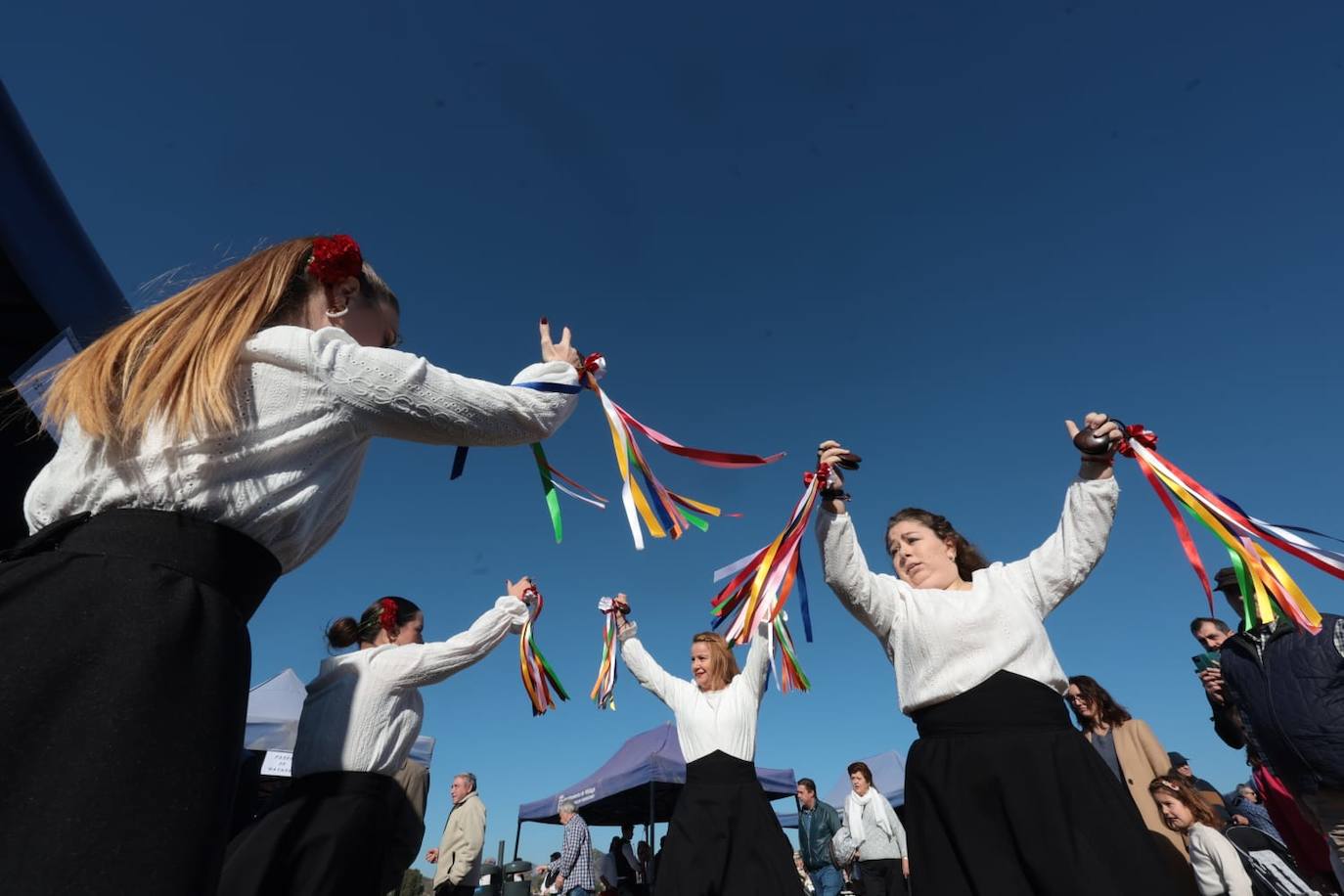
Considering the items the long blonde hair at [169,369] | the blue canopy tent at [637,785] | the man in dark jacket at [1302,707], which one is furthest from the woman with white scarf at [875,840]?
the long blonde hair at [169,369]

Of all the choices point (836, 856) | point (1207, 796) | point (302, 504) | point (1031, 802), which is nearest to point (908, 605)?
point (1031, 802)

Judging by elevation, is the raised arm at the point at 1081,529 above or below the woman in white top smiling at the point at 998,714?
above

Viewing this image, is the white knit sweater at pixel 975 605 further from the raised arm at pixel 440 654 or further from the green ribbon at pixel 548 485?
the raised arm at pixel 440 654

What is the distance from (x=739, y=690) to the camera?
15.8 ft

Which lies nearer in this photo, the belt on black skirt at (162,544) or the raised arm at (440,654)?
the belt on black skirt at (162,544)

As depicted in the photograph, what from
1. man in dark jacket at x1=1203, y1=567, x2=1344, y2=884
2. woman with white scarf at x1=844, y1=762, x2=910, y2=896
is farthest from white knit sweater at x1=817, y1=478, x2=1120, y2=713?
woman with white scarf at x1=844, y1=762, x2=910, y2=896

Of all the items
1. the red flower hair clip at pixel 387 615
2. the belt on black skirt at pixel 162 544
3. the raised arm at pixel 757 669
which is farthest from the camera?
the raised arm at pixel 757 669

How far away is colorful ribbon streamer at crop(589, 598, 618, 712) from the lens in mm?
5543

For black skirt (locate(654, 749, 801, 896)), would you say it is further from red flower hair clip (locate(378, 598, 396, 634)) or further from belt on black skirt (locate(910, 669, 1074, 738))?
belt on black skirt (locate(910, 669, 1074, 738))

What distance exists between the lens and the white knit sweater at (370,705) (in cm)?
280

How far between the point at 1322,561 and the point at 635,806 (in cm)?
1540

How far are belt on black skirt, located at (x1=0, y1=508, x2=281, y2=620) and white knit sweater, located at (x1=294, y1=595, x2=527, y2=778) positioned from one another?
197cm

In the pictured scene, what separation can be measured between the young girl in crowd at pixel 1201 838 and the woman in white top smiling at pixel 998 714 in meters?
2.83

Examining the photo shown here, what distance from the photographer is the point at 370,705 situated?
2.95 meters
